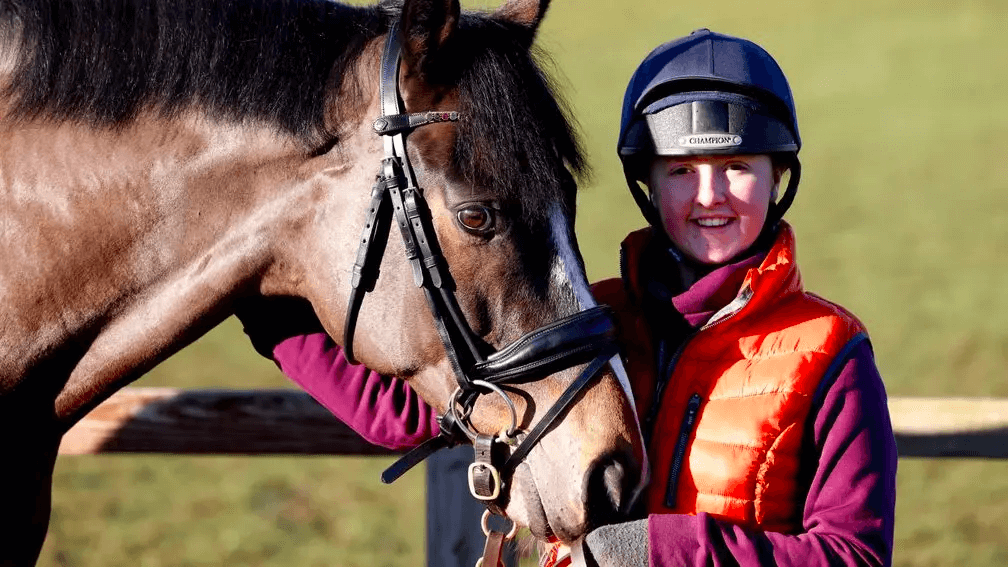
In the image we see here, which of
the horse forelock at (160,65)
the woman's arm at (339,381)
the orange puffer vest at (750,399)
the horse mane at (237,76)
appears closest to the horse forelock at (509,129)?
the horse mane at (237,76)

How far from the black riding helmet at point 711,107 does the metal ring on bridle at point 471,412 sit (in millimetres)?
536

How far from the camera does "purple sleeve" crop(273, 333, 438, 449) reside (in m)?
2.58

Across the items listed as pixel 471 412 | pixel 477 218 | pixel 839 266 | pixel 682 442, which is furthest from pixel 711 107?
pixel 839 266

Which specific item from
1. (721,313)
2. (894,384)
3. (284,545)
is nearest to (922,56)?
(894,384)

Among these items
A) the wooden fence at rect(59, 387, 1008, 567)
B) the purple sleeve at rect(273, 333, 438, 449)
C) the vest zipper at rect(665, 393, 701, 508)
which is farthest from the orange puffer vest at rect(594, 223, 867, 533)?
the wooden fence at rect(59, 387, 1008, 567)

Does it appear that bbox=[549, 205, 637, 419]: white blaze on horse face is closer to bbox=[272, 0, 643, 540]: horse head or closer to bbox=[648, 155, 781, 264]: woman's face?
bbox=[272, 0, 643, 540]: horse head

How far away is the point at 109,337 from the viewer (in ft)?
7.66

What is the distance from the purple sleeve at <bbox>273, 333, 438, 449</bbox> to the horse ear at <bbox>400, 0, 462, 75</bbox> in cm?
73

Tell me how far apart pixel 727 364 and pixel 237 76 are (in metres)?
1.11

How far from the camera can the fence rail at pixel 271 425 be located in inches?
136

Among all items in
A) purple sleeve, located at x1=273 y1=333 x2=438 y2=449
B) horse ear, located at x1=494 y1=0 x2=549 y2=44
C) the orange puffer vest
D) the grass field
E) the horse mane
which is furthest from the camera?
the grass field

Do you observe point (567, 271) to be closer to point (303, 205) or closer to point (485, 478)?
point (485, 478)

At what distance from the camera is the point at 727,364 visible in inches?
87.0

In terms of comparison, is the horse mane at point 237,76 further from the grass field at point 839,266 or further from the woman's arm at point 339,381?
the woman's arm at point 339,381
